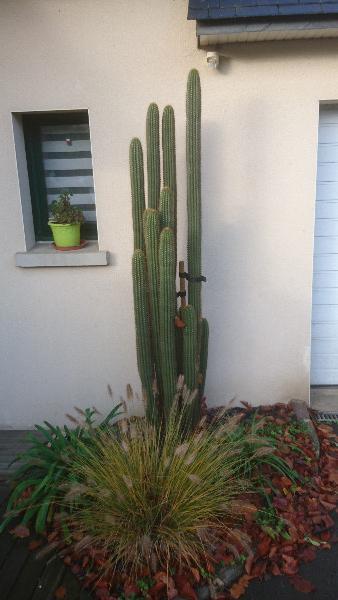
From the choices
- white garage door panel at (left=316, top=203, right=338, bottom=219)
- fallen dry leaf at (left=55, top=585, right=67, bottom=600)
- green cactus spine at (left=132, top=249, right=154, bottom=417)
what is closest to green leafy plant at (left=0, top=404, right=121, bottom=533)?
fallen dry leaf at (left=55, top=585, right=67, bottom=600)

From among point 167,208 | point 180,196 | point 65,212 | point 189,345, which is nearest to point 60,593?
point 189,345

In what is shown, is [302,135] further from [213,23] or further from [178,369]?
[178,369]

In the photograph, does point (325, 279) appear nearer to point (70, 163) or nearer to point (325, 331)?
point (325, 331)

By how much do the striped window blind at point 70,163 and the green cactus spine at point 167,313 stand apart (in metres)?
1.46

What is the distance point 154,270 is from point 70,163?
62.7 inches

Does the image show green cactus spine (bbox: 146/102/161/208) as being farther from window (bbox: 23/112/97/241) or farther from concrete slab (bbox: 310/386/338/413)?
concrete slab (bbox: 310/386/338/413)

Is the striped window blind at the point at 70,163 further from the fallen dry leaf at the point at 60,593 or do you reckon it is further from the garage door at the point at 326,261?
Answer: the fallen dry leaf at the point at 60,593

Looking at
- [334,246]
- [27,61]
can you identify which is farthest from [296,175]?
[27,61]

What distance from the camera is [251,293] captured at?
3.99 m

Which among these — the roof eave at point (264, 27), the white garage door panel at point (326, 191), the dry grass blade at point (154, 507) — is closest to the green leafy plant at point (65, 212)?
the roof eave at point (264, 27)

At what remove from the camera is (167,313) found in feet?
10.0

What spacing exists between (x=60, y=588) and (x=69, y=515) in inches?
14.7

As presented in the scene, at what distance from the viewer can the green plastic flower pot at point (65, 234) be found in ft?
12.7

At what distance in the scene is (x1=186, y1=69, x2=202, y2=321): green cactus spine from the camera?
3.06 metres
